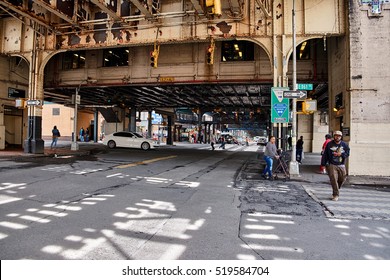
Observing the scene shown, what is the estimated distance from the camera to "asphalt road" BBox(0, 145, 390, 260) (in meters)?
3.85

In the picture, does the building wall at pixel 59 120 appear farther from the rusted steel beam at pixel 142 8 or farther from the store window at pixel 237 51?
the rusted steel beam at pixel 142 8

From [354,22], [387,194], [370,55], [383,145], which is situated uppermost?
[354,22]

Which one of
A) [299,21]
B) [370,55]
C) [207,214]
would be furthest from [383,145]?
[207,214]

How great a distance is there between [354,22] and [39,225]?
1359 centimetres

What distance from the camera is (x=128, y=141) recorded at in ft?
88.3

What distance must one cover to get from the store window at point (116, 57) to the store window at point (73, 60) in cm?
193

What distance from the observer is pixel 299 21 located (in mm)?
13938

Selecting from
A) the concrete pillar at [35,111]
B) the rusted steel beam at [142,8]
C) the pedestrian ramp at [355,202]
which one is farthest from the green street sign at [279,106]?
the concrete pillar at [35,111]

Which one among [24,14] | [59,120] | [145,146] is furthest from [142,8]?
[59,120]

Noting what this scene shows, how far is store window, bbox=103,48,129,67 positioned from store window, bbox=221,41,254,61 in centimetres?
692

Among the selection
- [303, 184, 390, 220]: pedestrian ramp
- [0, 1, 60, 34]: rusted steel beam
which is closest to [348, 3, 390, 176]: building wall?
[303, 184, 390, 220]: pedestrian ramp

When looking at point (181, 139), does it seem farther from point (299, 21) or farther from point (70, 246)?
point (70, 246)

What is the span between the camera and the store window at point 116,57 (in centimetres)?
2033

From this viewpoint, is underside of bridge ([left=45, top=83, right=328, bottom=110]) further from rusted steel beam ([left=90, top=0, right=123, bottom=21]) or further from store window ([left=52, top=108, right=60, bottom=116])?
store window ([left=52, top=108, right=60, bottom=116])
